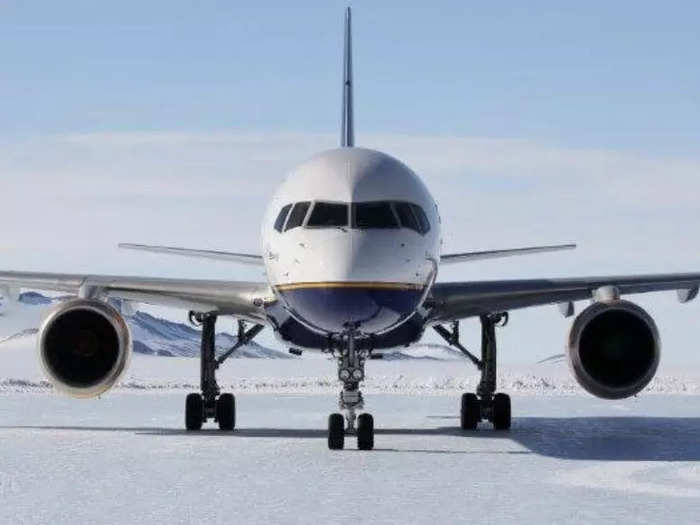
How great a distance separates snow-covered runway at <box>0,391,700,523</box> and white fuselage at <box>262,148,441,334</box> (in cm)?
177

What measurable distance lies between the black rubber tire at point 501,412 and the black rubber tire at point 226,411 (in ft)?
14.3

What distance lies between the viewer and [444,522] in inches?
365

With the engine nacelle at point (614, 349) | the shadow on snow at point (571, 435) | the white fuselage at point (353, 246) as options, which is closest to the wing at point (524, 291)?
the engine nacelle at point (614, 349)

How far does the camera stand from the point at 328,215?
15.0 meters

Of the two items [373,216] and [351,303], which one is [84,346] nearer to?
[351,303]

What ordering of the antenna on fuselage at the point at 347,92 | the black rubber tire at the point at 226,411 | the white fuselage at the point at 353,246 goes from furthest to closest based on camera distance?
the antenna on fuselage at the point at 347,92
the black rubber tire at the point at 226,411
the white fuselage at the point at 353,246

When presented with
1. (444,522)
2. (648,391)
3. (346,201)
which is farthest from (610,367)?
(648,391)

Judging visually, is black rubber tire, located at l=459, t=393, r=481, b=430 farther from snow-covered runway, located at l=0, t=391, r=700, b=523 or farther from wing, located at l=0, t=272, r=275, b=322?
wing, located at l=0, t=272, r=275, b=322

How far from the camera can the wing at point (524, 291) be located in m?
18.9

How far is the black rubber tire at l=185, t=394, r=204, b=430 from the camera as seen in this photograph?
19.6m

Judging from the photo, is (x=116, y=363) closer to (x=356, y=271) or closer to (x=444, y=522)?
(x=356, y=271)

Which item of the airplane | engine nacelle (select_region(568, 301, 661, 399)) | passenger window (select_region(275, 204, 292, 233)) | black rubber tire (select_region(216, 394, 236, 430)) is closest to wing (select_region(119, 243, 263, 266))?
the airplane

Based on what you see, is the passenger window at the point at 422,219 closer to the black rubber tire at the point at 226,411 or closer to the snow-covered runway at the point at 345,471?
the snow-covered runway at the point at 345,471

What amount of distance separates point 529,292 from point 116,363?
256 inches
